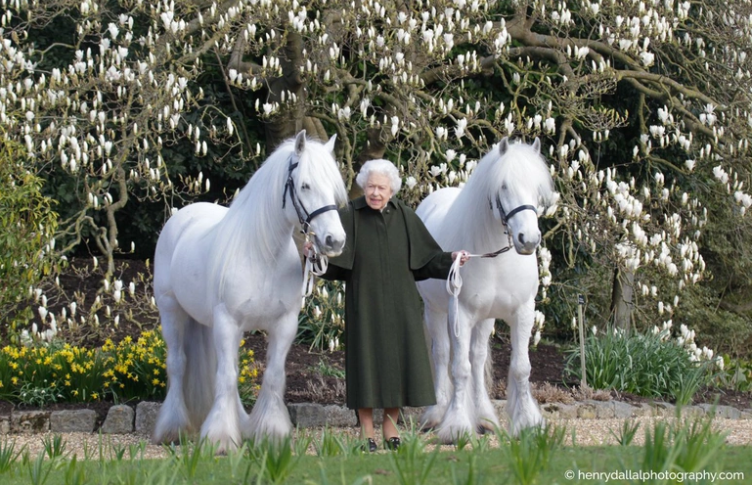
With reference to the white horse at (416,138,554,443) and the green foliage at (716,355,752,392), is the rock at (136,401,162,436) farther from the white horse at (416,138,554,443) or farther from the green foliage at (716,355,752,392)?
the green foliage at (716,355,752,392)

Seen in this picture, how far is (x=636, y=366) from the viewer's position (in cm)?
808

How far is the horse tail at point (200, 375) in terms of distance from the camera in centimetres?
624

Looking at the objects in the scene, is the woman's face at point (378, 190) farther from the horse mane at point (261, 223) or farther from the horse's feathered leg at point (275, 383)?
the horse's feathered leg at point (275, 383)

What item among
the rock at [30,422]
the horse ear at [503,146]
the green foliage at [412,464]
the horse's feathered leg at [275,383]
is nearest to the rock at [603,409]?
the horse ear at [503,146]

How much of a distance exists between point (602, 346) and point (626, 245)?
0.88 m

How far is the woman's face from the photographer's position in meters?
5.35

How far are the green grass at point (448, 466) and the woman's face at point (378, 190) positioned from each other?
5.91ft

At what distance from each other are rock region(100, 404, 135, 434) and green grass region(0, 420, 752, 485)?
271 cm

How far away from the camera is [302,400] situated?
278 inches

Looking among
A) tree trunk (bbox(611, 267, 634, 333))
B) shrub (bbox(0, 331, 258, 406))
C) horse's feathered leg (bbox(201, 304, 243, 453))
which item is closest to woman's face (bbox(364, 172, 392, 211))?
horse's feathered leg (bbox(201, 304, 243, 453))

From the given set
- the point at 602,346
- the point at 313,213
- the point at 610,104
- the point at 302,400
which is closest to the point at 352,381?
the point at 313,213

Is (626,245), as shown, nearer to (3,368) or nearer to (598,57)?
(598,57)

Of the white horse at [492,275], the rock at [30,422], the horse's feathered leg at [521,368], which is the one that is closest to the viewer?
the white horse at [492,275]

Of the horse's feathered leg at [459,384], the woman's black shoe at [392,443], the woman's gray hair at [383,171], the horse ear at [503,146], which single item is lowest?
the woman's black shoe at [392,443]
